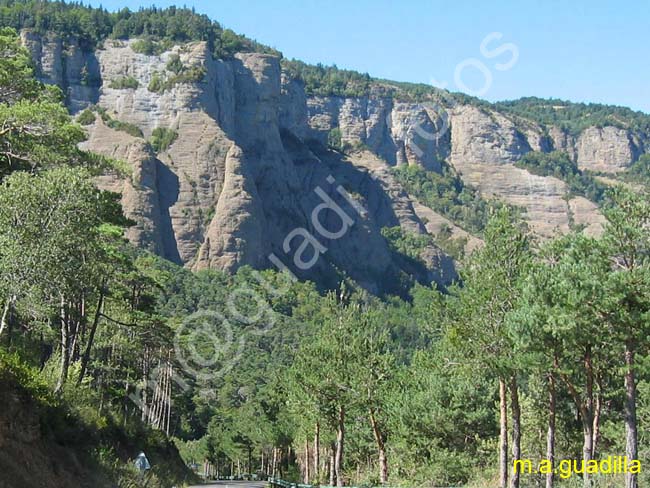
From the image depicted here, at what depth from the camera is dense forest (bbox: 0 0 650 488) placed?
22.1 meters

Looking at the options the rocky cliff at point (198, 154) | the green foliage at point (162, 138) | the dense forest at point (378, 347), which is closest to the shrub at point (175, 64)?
the rocky cliff at point (198, 154)

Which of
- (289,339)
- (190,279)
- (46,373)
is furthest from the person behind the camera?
(190,279)

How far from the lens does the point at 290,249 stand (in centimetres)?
17912

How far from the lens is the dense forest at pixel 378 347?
2206cm

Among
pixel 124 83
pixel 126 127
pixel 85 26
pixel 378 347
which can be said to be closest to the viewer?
pixel 378 347

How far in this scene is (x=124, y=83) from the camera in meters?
177

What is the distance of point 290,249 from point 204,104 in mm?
35486

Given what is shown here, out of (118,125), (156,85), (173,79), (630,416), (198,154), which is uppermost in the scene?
(173,79)

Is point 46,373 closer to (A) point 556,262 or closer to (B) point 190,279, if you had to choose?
(A) point 556,262

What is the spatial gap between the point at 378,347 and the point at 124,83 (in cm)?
15042

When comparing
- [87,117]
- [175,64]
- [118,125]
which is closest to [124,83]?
[175,64]

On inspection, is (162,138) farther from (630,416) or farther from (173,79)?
(630,416)

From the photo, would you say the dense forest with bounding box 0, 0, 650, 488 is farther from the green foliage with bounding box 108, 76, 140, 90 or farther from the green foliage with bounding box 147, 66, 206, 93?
the green foliage with bounding box 108, 76, 140, 90

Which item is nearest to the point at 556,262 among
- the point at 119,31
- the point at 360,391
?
the point at 360,391
